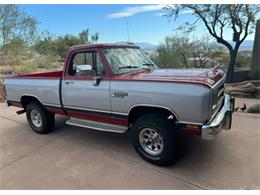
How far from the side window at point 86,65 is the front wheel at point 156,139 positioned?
44.4 inches

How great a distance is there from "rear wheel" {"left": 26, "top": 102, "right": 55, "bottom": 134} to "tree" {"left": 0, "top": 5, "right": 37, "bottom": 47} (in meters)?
7.09

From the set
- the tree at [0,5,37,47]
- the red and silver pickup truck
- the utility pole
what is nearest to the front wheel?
the red and silver pickup truck

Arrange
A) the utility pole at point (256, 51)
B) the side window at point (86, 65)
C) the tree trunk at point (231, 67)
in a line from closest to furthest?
the side window at point (86, 65) < the utility pole at point (256, 51) < the tree trunk at point (231, 67)

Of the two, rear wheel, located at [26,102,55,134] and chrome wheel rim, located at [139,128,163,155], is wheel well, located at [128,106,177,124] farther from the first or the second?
rear wheel, located at [26,102,55,134]

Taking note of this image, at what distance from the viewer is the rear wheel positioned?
15.5 ft

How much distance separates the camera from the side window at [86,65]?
150 inches

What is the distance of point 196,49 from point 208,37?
3.34 feet

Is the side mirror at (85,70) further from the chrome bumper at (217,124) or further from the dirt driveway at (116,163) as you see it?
the chrome bumper at (217,124)

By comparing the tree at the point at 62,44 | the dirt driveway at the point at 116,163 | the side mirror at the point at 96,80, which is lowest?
the dirt driveway at the point at 116,163

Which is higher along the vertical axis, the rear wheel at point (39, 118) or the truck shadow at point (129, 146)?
the rear wheel at point (39, 118)

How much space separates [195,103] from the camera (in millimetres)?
2781

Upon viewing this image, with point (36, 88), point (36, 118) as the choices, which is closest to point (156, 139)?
point (36, 88)

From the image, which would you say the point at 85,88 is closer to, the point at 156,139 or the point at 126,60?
the point at 126,60

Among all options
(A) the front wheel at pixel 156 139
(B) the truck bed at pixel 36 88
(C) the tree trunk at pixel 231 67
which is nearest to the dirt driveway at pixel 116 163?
(A) the front wheel at pixel 156 139
